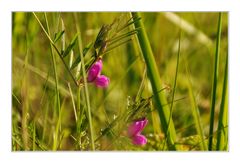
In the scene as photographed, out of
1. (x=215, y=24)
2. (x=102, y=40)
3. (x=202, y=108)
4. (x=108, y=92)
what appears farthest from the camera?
(x=215, y=24)

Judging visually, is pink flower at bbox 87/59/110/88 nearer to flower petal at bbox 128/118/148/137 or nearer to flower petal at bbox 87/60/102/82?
flower petal at bbox 87/60/102/82

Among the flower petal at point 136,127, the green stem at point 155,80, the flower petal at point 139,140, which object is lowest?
the flower petal at point 139,140

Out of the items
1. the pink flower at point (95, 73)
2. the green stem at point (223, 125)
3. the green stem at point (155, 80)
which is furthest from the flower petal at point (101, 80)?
the green stem at point (223, 125)

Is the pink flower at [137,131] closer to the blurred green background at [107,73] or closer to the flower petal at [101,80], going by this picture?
the blurred green background at [107,73]
